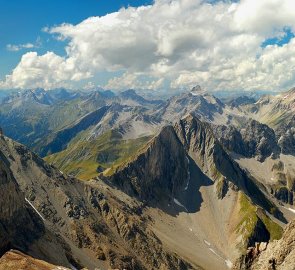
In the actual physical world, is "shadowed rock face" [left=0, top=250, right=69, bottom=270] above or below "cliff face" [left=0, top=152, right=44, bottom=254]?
below

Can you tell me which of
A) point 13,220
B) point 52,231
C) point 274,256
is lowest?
point 52,231

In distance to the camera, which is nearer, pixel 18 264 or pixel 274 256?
pixel 274 256

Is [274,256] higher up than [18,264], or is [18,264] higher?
[274,256]

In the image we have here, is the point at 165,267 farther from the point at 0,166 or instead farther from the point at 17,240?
the point at 0,166

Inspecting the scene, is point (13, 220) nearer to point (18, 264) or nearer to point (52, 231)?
point (52, 231)

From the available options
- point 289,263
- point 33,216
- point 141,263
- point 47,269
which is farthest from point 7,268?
point 141,263

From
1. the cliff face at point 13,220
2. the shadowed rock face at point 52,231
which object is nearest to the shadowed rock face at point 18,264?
the cliff face at point 13,220

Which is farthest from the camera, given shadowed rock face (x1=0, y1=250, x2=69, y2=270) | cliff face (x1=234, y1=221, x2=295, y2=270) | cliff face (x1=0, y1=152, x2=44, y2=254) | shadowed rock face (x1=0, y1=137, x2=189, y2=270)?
shadowed rock face (x1=0, y1=137, x2=189, y2=270)

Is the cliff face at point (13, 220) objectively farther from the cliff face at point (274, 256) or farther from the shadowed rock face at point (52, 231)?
the cliff face at point (274, 256)

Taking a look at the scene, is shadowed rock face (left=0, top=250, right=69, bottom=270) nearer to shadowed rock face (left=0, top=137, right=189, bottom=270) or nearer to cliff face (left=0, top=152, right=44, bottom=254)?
cliff face (left=0, top=152, right=44, bottom=254)

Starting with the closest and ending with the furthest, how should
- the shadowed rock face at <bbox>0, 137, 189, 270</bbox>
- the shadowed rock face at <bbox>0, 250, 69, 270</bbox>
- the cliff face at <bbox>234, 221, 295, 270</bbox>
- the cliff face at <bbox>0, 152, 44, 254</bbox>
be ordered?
the cliff face at <bbox>234, 221, 295, 270</bbox>
the shadowed rock face at <bbox>0, 250, 69, 270</bbox>
the cliff face at <bbox>0, 152, 44, 254</bbox>
the shadowed rock face at <bbox>0, 137, 189, 270</bbox>

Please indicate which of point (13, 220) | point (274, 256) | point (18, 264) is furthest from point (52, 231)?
point (274, 256)

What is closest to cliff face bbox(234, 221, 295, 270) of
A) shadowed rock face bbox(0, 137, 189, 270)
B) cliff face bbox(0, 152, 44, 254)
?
cliff face bbox(0, 152, 44, 254)

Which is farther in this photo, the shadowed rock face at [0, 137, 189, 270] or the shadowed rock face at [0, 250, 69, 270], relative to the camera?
the shadowed rock face at [0, 137, 189, 270]
